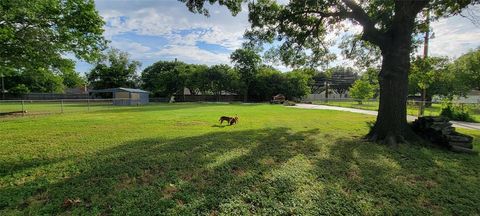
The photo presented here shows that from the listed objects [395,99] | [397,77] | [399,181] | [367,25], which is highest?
[367,25]

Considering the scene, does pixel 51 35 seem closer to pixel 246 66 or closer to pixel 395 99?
pixel 395 99

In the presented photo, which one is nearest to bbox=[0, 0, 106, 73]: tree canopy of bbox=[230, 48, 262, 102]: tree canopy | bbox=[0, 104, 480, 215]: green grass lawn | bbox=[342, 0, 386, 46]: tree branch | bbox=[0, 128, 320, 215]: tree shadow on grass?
bbox=[0, 104, 480, 215]: green grass lawn

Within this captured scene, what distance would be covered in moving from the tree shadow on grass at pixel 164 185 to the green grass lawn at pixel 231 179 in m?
0.01

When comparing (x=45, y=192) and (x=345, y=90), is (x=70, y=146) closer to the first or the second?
(x=45, y=192)

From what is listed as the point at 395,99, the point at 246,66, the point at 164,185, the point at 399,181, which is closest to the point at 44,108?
the point at 164,185

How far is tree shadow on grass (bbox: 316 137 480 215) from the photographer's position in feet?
11.3

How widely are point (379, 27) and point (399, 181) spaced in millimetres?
6280

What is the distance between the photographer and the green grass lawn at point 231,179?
3312mm

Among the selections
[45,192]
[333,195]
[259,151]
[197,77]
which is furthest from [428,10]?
[197,77]

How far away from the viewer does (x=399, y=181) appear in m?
4.30

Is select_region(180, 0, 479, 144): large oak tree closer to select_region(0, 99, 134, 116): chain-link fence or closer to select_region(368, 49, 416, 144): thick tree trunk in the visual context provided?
select_region(368, 49, 416, 144): thick tree trunk

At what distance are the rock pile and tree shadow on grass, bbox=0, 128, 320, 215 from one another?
12.5ft

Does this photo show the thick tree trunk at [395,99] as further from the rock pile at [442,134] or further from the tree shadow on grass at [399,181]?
the tree shadow on grass at [399,181]

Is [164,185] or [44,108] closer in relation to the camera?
[164,185]
